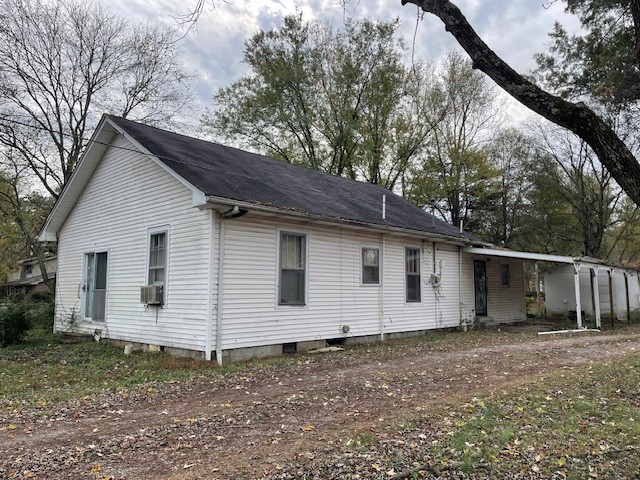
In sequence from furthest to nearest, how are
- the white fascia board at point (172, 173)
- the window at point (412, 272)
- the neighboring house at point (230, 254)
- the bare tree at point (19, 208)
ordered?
the bare tree at point (19, 208), the window at point (412, 272), the neighboring house at point (230, 254), the white fascia board at point (172, 173)

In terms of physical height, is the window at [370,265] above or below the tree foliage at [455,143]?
below

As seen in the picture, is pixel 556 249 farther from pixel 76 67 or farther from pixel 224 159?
pixel 76 67

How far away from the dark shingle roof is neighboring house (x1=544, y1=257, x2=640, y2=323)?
9270 mm

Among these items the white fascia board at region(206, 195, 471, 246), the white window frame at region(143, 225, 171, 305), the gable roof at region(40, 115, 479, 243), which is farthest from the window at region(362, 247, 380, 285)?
the white window frame at region(143, 225, 171, 305)

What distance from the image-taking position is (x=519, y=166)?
97.5 ft

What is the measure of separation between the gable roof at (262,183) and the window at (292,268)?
28.8 inches

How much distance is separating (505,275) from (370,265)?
27.7ft

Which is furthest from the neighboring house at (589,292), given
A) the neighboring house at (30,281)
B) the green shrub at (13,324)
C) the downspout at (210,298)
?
the neighboring house at (30,281)

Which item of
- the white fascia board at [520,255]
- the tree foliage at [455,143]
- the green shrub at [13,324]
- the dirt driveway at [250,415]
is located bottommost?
the dirt driveway at [250,415]

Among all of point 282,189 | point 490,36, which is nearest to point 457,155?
point 282,189

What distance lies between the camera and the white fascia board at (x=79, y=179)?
11.8m

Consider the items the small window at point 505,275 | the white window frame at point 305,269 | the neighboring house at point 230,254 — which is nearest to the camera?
the neighboring house at point 230,254

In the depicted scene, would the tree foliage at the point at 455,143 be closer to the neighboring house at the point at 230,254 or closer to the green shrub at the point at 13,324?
the neighboring house at the point at 230,254

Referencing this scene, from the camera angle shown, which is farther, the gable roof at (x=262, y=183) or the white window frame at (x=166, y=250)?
the white window frame at (x=166, y=250)
